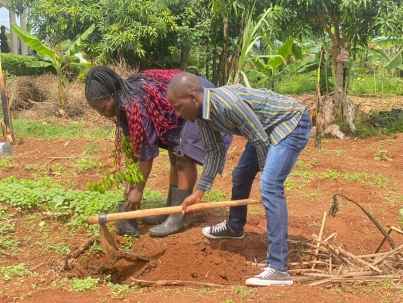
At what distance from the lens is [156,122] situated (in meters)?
3.88

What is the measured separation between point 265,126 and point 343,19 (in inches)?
251

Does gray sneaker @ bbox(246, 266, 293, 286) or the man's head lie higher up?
the man's head

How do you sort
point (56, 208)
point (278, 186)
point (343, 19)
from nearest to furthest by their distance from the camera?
point (278, 186)
point (56, 208)
point (343, 19)

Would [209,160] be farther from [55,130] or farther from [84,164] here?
[55,130]

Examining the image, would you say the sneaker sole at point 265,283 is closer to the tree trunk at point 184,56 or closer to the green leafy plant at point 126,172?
the green leafy plant at point 126,172

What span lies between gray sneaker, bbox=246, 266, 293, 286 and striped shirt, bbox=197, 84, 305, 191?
2.41ft

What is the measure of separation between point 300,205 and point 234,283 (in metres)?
2.16

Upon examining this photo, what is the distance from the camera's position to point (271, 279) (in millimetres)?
3219

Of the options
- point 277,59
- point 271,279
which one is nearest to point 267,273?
point 271,279

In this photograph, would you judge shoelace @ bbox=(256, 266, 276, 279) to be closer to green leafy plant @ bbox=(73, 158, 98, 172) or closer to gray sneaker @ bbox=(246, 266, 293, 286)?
gray sneaker @ bbox=(246, 266, 293, 286)

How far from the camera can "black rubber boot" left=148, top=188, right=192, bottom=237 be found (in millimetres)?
4137

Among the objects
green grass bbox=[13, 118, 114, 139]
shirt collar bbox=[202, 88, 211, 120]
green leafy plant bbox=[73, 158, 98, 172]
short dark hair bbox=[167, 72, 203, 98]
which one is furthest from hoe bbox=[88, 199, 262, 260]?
green grass bbox=[13, 118, 114, 139]

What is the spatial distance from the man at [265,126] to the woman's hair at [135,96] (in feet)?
1.87

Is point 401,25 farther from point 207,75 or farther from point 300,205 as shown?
point 207,75
